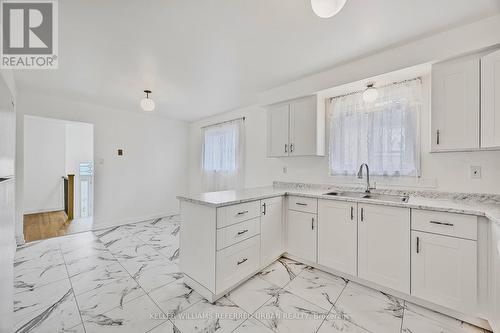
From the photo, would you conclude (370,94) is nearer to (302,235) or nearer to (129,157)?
(302,235)

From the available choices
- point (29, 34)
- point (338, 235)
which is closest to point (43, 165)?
point (29, 34)

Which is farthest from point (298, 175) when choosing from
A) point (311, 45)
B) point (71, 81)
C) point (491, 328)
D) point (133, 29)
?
point (71, 81)

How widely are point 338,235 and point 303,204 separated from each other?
1.62 ft

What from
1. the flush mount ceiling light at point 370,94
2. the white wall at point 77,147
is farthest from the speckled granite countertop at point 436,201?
the white wall at point 77,147

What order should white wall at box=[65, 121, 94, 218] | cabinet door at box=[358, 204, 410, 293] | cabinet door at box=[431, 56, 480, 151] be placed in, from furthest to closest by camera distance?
1. white wall at box=[65, 121, 94, 218]
2. cabinet door at box=[358, 204, 410, 293]
3. cabinet door at box=[431, 56, 480, 151]

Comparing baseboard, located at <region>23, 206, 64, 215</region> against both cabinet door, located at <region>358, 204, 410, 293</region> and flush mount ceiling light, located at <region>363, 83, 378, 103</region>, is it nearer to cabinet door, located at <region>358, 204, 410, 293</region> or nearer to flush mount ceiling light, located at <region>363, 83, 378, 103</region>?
cabinet door, located at <region>358, 204, 410, 293</region>

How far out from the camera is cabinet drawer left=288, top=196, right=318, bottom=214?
2320mm

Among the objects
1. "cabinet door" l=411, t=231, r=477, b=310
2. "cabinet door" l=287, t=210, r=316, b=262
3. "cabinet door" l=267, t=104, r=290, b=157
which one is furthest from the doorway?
"cabinet door" l=411, t=231, r=477, b=310

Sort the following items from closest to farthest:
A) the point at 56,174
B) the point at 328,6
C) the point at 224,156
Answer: the point at 328,6
the point at 224,156
the point at 56,174

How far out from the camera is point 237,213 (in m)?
1.93

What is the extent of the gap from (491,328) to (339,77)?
2.47 meters

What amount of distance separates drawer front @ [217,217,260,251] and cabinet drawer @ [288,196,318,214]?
56cm

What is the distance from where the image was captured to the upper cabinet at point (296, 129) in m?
2.69

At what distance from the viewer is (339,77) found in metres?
2.34
